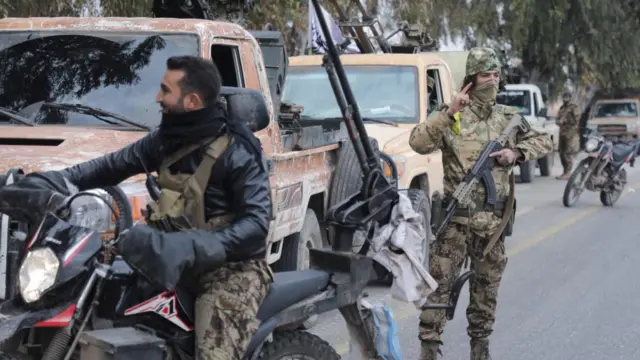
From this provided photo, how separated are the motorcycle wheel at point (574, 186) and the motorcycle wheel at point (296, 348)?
1113cm

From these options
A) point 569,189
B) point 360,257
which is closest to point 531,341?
point 360,257

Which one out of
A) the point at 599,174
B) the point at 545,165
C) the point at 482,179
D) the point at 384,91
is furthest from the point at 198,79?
the point at 545,165

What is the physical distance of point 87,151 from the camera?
17.4 ft

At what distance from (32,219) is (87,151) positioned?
182 centimetres

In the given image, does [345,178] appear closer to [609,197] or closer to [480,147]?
[480,147]

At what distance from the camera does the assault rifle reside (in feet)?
18.2

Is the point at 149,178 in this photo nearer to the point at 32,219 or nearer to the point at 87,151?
the point at 32,219

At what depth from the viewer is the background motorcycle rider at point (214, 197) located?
11.3 ft

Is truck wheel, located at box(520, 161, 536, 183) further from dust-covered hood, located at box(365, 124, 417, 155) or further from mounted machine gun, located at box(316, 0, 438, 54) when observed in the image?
dust-covered hood, located at box(365, 124, 417, 155)

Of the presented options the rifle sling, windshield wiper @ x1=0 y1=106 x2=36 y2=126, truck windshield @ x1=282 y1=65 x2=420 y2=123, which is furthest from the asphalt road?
windshield wiper @ x1=0 y1=106 x2=36 y2=126

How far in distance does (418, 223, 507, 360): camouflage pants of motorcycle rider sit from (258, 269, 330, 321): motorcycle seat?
158 centimetres

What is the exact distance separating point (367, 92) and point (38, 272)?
7147mm

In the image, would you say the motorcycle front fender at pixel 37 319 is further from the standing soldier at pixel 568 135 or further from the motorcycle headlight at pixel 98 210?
the standing soldier at pixel 568 135

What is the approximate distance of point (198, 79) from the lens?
3.44m
